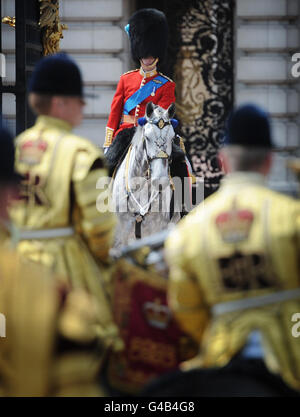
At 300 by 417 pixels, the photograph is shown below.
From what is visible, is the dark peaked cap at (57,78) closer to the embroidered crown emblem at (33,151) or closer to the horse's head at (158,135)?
the embroidered crown emblem at (33,151)

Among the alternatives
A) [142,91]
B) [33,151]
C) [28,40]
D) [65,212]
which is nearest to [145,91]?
[142,91]

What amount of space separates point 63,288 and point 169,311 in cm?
141

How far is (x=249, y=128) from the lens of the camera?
353 centimetres

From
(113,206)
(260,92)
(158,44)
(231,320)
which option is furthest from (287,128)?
(231,320)

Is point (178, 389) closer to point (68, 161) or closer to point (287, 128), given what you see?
point (68, 161)

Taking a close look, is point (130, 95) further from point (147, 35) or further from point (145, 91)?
point (147, 35)

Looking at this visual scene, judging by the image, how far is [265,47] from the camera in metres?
13.3

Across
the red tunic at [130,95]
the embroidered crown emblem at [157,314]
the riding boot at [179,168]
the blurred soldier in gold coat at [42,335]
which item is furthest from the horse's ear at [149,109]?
the blurred soldier in gold coat at [42,335]

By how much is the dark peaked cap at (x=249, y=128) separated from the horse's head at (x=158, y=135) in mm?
4309

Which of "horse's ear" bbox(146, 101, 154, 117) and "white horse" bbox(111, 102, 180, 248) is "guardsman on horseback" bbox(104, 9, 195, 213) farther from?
"horse's ear" bbox(146, 101, 154, 117)

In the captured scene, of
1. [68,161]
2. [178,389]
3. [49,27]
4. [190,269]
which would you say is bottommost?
[178,389]

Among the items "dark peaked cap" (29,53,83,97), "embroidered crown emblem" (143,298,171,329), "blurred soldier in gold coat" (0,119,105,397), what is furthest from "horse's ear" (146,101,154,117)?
"blurred soldier in gold coat" (0,119,105,397)

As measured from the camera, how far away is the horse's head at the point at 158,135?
791 centimetres

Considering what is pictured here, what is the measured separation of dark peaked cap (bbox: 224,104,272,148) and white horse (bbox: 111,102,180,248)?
432 centimetres
